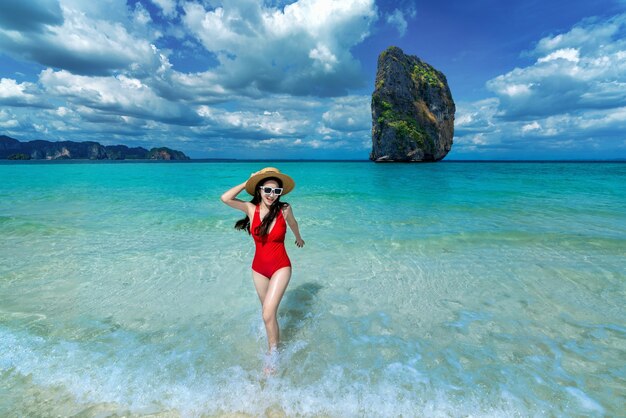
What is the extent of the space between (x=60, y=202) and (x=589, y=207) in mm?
28143

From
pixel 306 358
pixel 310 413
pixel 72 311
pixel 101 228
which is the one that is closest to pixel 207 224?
pixel 101 228

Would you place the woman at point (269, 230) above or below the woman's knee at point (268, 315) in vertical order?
above

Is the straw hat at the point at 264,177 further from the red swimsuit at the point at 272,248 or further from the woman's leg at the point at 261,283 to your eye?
the woman's leg at the point at 261,283

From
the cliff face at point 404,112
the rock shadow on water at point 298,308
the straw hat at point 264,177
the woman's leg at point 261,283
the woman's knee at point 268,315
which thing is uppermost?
the cliff face at point 404,112

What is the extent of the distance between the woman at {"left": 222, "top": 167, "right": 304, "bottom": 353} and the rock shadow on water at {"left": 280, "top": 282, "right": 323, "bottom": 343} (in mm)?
592

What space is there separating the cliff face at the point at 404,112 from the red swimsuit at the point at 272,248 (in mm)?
95652

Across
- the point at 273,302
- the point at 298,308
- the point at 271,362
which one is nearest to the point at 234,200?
the point at 273,302

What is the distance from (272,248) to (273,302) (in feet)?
2.30

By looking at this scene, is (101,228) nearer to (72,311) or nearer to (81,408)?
(72,311)

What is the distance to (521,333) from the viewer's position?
4.46 metres

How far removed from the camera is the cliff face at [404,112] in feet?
310

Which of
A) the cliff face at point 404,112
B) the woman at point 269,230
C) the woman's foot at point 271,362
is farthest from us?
the cliff face at point 404,112

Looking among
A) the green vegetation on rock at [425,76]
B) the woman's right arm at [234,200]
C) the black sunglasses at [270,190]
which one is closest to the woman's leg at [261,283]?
the woman's right arm at [234,200]

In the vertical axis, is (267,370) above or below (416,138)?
below
